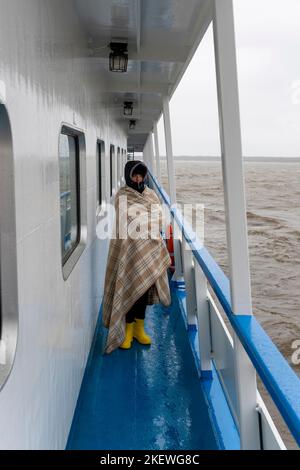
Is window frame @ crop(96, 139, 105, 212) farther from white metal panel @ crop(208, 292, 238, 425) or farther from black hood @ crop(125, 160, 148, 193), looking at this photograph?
white metal panel @ crop(208, 292, 238, 425)

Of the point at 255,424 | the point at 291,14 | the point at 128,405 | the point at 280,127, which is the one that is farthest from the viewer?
the point at 128,405

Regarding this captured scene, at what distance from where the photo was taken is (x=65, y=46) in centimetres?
216

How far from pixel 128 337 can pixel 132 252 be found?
0.68 metres

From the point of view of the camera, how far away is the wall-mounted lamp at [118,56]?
10.0 feet

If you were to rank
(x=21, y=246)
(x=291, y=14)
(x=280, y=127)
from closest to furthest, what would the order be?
(x=21, y=246) < (x=291, y=14) < (x=280, y=127)

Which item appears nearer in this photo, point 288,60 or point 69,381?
point 288,60

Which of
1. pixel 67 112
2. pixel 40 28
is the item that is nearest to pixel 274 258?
pixel 67 112

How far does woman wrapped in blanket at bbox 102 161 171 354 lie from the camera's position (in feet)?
10.5

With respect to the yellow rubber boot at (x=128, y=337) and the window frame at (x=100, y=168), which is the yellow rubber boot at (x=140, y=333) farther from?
the window frame at (x=100, y=168)

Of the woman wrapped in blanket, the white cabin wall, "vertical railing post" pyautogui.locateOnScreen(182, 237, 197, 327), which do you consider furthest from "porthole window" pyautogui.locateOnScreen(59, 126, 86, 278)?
"vertical railing post" pyautogui.locateOnScreen(182, 237, 197, 327)

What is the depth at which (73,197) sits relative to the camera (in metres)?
2.86

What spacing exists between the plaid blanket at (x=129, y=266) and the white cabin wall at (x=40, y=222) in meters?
0.63

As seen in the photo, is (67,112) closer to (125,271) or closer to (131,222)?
(131,222)

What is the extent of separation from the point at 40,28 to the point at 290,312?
5944 millimetres
